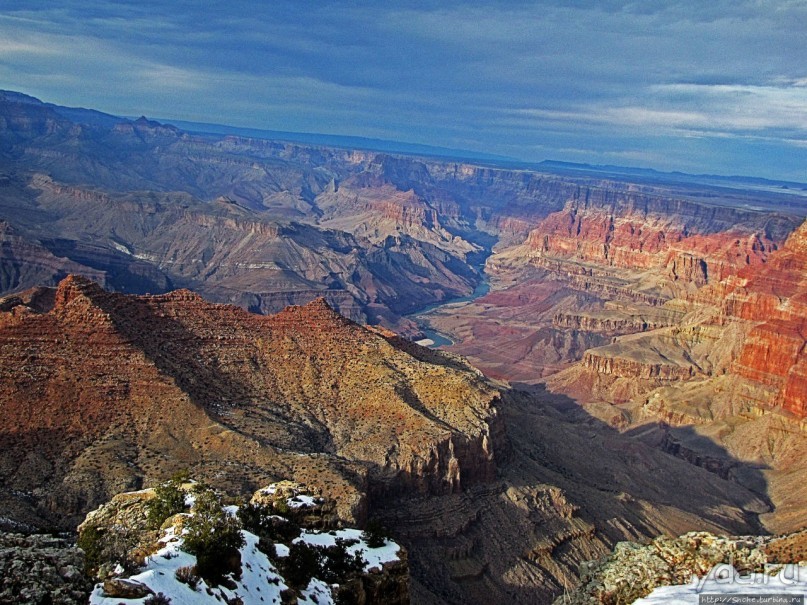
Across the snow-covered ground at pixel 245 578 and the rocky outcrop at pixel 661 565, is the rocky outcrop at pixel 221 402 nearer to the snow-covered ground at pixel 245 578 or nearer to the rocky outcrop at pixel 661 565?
the snow-covered ground at pixel 245 578

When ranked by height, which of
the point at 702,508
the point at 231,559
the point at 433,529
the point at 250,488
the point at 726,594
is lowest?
A: the point at 702,508

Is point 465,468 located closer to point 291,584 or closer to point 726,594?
point 291,584

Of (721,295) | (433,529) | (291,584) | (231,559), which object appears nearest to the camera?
(231,559)

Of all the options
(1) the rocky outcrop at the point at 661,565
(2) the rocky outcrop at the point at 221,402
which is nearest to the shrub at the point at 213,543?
(1) the rocky outcrop at the point at 661,565

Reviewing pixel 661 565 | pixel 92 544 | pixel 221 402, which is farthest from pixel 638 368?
pixel 92 544

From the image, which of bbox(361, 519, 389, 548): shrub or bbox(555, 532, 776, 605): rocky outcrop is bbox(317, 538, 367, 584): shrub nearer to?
bbox(361, 519, 389, 548): shrub

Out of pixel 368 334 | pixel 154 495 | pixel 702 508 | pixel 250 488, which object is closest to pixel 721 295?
pixel 702 508
